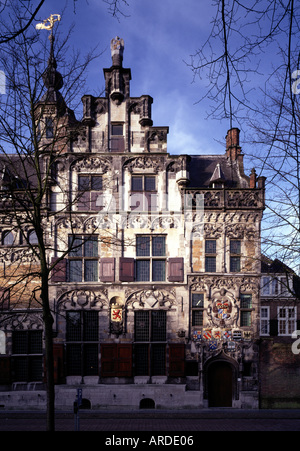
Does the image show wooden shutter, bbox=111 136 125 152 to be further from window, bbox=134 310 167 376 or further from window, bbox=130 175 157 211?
window, bbox=134 310 167 376

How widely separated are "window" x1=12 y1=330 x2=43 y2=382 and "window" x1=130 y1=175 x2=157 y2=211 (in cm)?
792

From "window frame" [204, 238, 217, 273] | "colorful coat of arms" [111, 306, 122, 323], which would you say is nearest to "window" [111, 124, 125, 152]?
"window frame" [204, 238, 217, 273]

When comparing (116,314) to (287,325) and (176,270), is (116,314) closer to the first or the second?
(176,270)

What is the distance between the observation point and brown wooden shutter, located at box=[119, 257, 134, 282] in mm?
17734

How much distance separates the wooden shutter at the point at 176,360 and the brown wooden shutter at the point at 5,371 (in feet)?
25.3

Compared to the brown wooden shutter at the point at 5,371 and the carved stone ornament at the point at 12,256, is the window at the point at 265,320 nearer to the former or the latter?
the carved stone ornament at the point at 12,256

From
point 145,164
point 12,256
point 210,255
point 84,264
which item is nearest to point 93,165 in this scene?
point 145,164

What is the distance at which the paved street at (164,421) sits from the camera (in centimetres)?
1389

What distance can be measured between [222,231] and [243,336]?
17.1ft

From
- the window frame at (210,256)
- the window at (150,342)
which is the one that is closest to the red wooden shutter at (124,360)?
the window at (150,342)

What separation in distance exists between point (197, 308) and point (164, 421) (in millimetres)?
5173

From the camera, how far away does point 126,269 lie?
17828 millimetres
